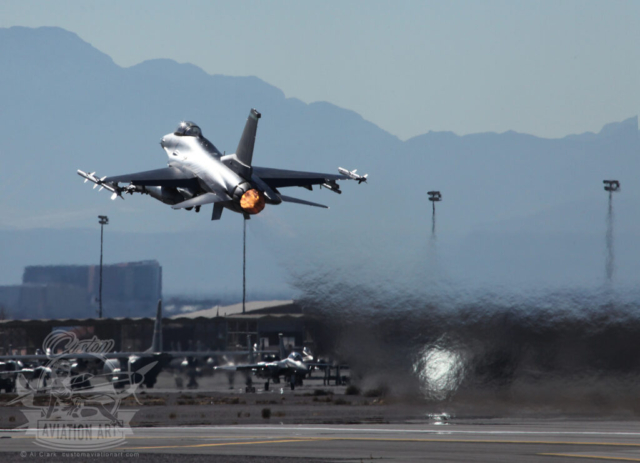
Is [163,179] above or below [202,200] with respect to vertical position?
above

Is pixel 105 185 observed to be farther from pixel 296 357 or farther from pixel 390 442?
pixel 296 357

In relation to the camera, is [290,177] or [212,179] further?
[290,177]

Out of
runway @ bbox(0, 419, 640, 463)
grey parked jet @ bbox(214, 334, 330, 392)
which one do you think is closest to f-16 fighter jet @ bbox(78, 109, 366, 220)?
runway @ bbox(0, 419, 640, 463)

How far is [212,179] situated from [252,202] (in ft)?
11.0

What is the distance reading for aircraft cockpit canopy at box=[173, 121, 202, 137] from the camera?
49844mm

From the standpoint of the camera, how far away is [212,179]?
44.5 m

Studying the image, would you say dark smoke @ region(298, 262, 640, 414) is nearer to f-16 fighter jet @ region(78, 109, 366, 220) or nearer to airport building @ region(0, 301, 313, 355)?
f-16 fighter jet @ region(78, 109, 366, 220)

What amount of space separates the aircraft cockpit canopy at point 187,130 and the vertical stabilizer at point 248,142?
6121mm

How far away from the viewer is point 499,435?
3797cm

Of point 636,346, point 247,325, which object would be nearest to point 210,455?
point 636,346

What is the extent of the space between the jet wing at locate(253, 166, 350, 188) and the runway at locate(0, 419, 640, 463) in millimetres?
12891

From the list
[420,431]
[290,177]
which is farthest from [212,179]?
[420,431]

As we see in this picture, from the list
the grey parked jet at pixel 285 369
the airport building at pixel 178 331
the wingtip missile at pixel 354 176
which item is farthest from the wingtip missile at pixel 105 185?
the airport building at pixel 178 331

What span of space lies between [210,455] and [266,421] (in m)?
19.3
